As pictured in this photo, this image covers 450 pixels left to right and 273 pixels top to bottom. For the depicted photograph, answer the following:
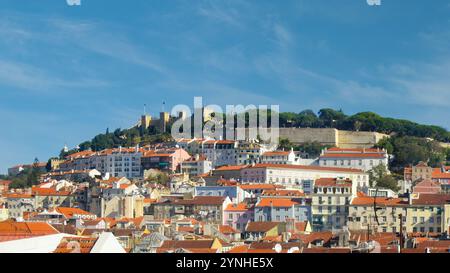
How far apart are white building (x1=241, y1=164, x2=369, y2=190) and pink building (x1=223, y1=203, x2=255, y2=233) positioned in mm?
8172

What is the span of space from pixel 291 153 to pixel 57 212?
14421 millimetres

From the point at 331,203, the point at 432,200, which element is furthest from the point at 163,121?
the point at 432,200

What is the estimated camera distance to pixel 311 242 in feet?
59.6

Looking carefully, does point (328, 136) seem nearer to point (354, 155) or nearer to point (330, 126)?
Result: point (330, 126)

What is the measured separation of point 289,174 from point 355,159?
174 inches

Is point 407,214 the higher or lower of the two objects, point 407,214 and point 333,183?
the lower

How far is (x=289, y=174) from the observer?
3566 cm

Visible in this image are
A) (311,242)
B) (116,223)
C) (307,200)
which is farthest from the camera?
(307,200)

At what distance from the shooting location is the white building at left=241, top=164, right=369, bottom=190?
115ft

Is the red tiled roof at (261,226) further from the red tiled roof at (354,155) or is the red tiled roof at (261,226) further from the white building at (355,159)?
the red tiled roof at (354,155)

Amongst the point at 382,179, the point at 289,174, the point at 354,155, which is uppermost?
the point at 354,155

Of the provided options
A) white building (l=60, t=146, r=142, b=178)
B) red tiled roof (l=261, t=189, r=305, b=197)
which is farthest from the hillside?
red tiled roof (l=261, t=189, r=305, b=197)
